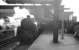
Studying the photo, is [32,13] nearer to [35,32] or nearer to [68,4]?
[35,32]

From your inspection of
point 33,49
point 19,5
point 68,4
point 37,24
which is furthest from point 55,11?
point 33,49

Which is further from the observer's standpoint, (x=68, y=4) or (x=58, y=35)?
(x=58, y=35)

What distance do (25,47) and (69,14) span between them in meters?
0.95

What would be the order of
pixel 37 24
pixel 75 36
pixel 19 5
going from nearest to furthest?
1. pixel 19 5
2. pixel 37 24
3. pixel 75 36

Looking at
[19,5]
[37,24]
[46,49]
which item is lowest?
[46,49]

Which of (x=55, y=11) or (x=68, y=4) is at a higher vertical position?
(x=68, y=4)

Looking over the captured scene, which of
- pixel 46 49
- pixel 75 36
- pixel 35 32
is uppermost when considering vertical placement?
pixel 35 32

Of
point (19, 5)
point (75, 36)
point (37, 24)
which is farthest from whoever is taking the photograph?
point (75, 36)

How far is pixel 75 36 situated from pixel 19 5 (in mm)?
1140

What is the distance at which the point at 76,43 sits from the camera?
57.2 inches

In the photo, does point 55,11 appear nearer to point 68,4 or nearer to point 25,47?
point 68,4

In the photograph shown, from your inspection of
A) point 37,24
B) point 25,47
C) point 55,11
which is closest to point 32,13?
point 37,24

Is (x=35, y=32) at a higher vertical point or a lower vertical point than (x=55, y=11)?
lower

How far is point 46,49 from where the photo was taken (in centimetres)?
131
